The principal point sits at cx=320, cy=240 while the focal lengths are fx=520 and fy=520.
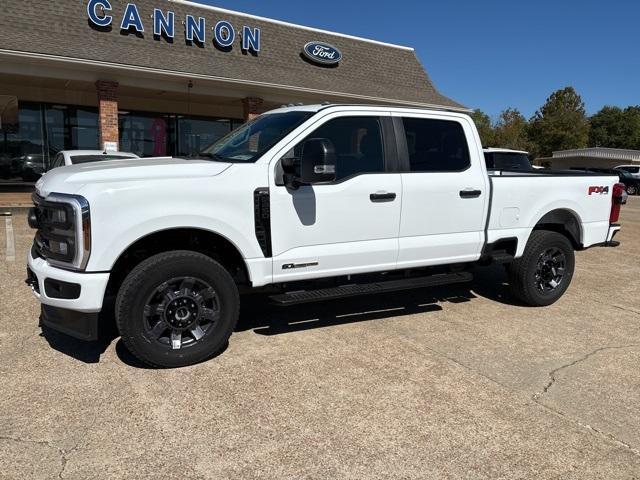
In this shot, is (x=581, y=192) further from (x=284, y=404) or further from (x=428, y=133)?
(x=284, y=404)

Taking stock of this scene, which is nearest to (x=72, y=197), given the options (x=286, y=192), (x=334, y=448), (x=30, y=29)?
(x=286, y=192)

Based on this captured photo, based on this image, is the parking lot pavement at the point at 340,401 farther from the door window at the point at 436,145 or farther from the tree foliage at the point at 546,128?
the tree foliage at the point at 546,128

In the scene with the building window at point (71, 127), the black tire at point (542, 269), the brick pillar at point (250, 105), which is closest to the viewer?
the black tire at point (542, 269)

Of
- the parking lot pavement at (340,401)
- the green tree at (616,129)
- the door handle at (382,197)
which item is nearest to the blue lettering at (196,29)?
the parking lot pavement at (340,401)

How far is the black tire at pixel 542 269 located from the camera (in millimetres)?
5598

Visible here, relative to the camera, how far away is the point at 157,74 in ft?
44.5

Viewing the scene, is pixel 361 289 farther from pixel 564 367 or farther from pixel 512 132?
pixel 512 132

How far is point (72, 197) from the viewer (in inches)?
138

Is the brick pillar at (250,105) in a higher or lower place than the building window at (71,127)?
higher

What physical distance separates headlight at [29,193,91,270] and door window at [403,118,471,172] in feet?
9.22

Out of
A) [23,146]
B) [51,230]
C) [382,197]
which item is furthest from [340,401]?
[23,146]

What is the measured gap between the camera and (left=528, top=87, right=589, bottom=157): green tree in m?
59.3

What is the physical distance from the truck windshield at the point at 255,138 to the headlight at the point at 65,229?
4.26 ft

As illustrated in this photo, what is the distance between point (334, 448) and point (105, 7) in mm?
14550
